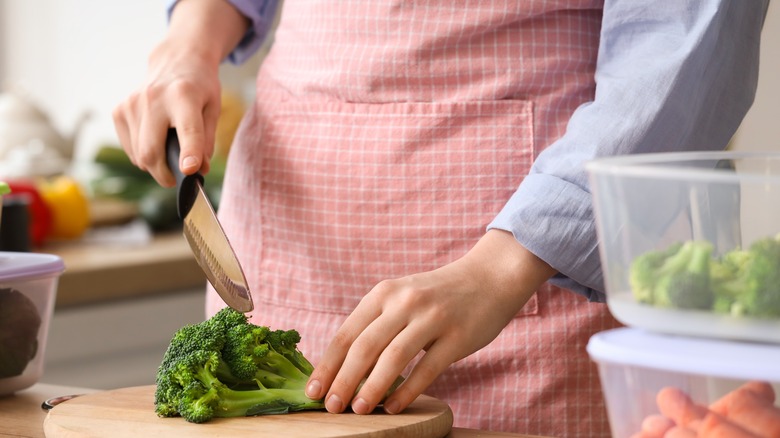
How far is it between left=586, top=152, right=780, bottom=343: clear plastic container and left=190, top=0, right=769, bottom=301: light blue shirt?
28cm

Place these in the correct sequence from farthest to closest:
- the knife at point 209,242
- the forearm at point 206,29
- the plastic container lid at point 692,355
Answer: the forearm at point 206,29
the knife at point 209,242
the plastic container lid at point 692,355

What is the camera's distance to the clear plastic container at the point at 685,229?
2.07ft

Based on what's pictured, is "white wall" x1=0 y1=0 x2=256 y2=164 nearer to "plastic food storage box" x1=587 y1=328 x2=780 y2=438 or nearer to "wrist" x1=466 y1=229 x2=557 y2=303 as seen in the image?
"wrist" x1=466 y1=229 x2=557 y2=303

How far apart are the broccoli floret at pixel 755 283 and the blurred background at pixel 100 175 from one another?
1.60 m

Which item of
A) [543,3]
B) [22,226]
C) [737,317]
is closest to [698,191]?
[737,317]

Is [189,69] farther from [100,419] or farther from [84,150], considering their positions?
[84,150]

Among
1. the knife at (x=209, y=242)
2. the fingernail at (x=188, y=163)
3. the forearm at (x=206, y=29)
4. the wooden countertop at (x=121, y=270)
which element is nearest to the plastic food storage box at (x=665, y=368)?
the knife at (x=209, y=242)

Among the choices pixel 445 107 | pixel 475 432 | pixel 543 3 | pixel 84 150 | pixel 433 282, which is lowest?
pixel 84 150

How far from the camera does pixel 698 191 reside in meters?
0.65

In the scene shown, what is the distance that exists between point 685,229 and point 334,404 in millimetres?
388

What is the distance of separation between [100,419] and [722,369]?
1.79 feet

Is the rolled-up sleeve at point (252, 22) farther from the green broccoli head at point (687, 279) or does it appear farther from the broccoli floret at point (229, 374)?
the green broccoli head at point (687, 279)

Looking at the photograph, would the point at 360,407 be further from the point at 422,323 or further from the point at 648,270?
the point at 648,270

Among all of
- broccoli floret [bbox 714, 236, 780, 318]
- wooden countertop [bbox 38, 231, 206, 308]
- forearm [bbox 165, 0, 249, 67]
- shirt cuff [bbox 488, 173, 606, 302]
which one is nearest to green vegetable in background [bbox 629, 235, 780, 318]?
broccoli floret [bbox 714, 236, 780, 318]
